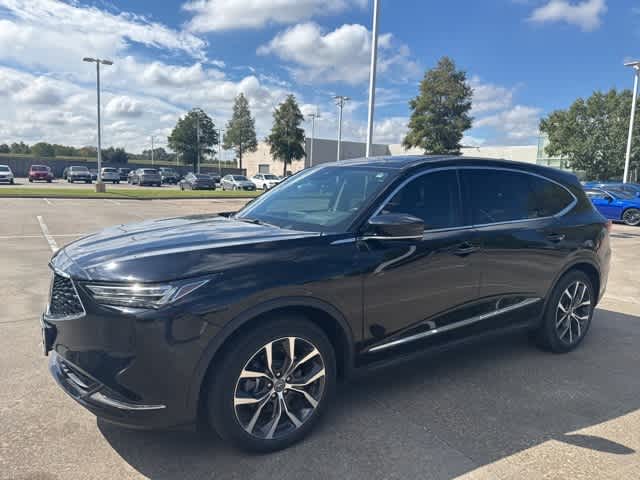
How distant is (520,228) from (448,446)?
6.53 ft

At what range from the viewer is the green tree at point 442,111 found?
4772 centimetres

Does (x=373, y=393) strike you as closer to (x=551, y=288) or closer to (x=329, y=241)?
(x=329, y=241)

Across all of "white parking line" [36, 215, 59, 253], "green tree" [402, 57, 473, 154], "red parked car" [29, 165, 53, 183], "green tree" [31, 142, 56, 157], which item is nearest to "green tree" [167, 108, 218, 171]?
"red parked car" [29, 165, 53, 183]

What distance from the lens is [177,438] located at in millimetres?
3004

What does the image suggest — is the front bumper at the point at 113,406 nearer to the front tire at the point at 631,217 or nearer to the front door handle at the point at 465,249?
the front door handle at the point at 465,249

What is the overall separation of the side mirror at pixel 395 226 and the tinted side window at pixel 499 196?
3.07 ft

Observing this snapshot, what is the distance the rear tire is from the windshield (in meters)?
2.20

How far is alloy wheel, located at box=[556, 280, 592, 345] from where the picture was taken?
4590 mm

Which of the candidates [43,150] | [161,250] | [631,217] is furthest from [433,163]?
[43,150]

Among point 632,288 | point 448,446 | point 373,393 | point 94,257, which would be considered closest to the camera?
point 94,257

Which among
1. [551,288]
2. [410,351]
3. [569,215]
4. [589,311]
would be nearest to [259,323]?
[410,351]

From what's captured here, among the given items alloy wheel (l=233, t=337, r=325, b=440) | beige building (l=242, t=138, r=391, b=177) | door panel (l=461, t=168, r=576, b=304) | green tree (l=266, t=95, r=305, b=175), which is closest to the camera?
alloy wheel (l=233, t=337, r=325, b=440)

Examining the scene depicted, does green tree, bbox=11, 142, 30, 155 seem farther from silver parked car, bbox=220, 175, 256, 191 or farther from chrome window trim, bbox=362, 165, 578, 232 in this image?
chrome window trim, bbox=362, 165, 578, 232

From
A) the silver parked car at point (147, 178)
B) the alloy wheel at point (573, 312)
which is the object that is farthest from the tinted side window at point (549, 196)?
the silver parked car at point (147, 178)
